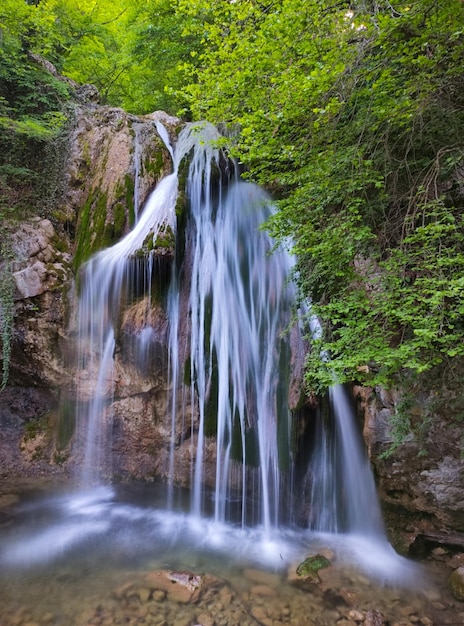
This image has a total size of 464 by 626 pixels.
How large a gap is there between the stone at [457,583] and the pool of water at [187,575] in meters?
0.09

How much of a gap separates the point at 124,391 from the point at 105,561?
2480 mm

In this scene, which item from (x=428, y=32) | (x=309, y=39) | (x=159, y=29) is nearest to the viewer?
(x=428, y=32)

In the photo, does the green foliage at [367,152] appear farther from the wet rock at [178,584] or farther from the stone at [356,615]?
the wet rock at [178,584]

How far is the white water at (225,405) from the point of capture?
A: 4.69 meters

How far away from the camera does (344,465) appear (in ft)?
16.2

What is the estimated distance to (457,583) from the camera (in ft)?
11.5

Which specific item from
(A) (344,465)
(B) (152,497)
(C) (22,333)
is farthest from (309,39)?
(B) (152,497)

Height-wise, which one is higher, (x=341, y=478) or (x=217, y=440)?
(x=217, y=440)

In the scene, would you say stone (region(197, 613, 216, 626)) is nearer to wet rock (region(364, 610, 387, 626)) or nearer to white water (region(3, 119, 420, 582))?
white water (region(3, 119, 420, 582))

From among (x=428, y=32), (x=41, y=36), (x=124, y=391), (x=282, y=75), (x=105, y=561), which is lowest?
(x=105, y=561)

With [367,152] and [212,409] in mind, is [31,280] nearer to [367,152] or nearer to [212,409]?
[212,409]

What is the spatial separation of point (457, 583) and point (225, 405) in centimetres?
326

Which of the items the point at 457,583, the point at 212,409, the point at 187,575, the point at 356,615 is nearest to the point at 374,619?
the point at 356,615

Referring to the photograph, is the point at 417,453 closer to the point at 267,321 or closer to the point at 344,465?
the point at 344,465
